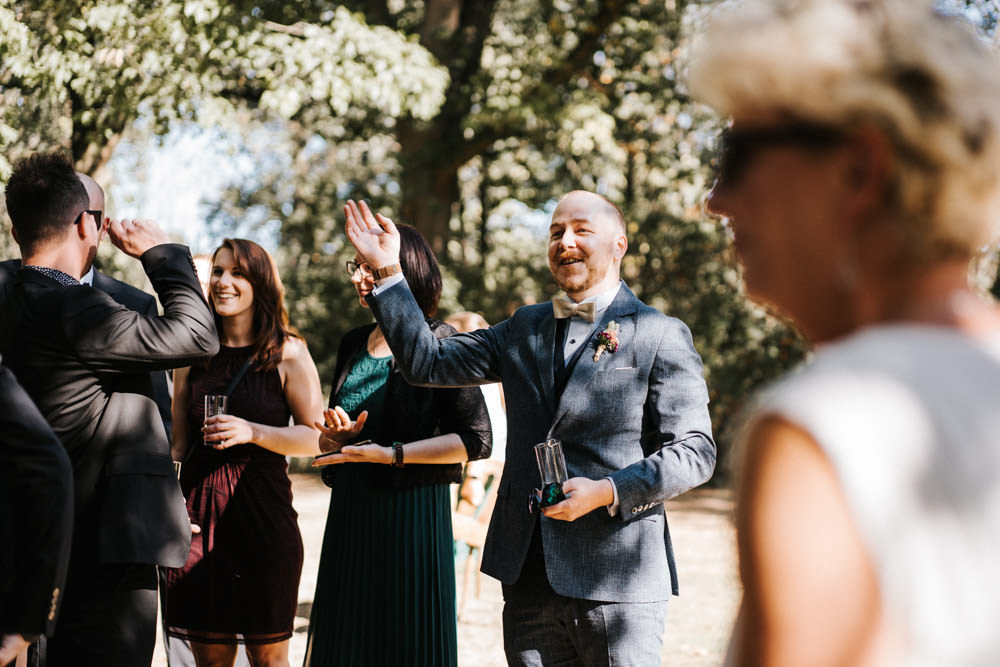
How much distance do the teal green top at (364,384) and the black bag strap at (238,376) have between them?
526 mm

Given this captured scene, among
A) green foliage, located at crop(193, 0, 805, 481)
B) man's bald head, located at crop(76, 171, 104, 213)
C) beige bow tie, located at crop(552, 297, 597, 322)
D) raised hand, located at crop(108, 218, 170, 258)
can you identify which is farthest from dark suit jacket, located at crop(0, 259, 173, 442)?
green foliage, located at crop(193, 0, 805, 481)

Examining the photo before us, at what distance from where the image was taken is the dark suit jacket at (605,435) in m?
3.31

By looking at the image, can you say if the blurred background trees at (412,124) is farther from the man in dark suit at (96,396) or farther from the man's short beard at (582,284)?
the man in dark suit at (96,396)

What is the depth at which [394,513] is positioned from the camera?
14.2 ft

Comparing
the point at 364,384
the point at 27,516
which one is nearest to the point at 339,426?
the point at 364,384

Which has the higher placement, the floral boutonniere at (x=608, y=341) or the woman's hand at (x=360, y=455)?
the floral boutonniere at (x=608, y=341)

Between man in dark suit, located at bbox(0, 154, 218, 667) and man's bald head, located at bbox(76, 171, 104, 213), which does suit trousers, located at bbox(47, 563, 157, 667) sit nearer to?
man in dark suit, located at bbox(0, 154, 218, 667)

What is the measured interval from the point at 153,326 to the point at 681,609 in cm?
696

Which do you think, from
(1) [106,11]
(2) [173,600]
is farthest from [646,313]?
(1) [106,11]

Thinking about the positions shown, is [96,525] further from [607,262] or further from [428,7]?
[428,7]

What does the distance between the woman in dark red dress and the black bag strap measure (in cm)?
2

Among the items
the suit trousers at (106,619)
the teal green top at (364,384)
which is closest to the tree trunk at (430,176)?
the teal green top at (364,384)

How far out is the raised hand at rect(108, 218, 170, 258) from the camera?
3.48 metres

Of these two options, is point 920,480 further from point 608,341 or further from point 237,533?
point 237,533
